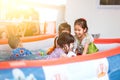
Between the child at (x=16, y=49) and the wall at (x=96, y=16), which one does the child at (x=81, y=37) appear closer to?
the child at (x=16, y=49)

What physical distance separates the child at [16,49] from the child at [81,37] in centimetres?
46

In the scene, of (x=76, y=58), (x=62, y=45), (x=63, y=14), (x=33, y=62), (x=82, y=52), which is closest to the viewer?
(x=33, y=62)

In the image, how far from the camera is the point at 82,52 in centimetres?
299

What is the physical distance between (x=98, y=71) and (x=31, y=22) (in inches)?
102

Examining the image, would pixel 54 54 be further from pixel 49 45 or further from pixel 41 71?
pixel 49 45

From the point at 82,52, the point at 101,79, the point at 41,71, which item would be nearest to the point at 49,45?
the point at 82,52

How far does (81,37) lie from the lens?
9.96 ft

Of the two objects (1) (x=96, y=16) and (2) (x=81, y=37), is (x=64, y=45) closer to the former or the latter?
(2) (x=81, y=37)

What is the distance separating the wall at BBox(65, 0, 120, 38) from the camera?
495 cm

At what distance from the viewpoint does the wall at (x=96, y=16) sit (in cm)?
495

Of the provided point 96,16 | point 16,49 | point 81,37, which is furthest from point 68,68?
point 96,16

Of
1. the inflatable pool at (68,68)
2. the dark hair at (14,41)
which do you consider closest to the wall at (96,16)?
the dark hair at (14,41)

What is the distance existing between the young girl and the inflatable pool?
431mm

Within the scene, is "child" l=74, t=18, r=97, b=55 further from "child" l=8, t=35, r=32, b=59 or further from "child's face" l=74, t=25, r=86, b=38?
"child" l=8, t=35, r=32, b=59
